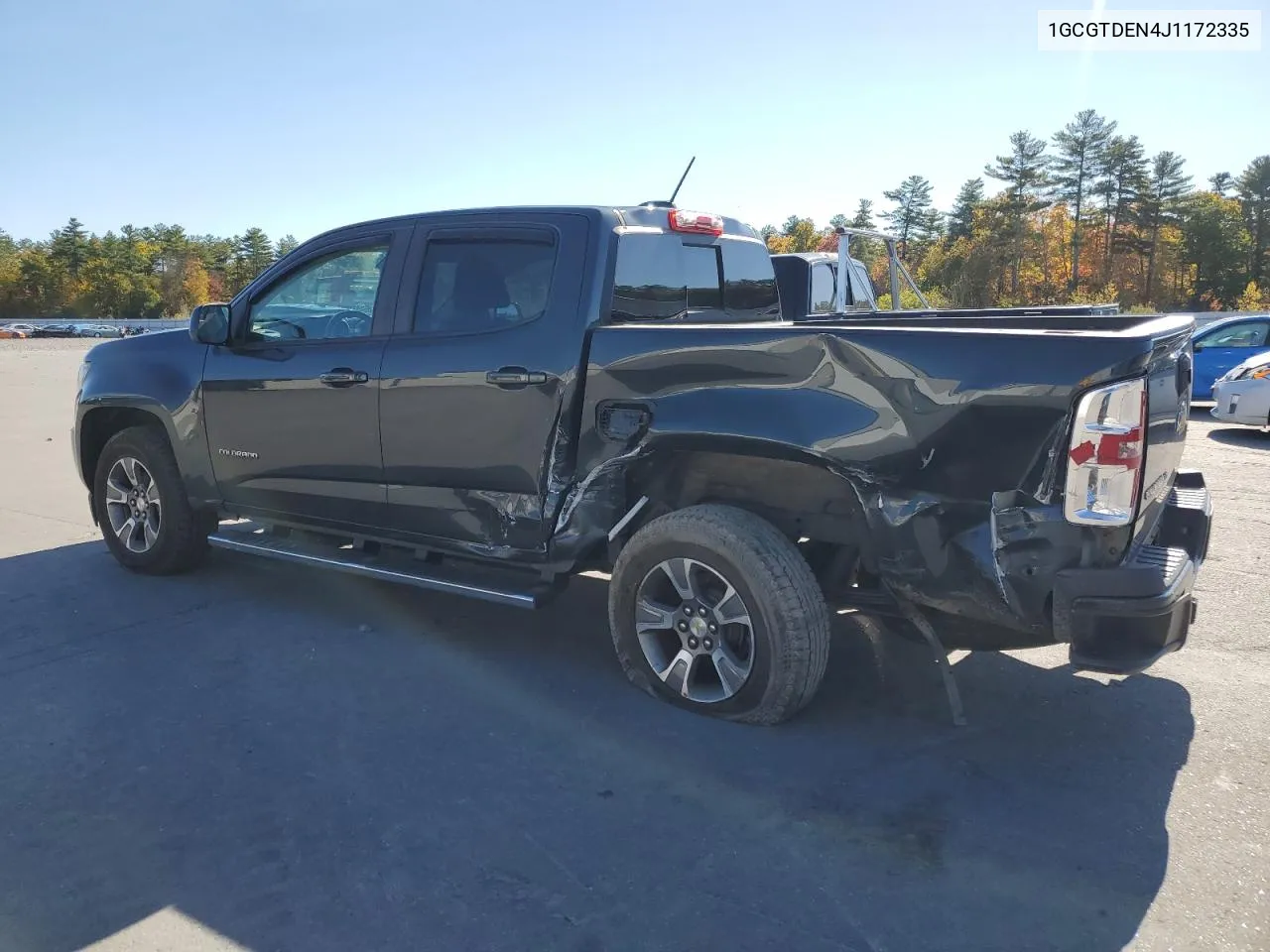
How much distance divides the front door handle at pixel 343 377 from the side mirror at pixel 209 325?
781 millimetres

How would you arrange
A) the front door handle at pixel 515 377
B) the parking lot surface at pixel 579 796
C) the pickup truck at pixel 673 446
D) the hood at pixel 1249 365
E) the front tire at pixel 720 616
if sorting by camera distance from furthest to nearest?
1. the hood at pixel 1249 365
2. the front door handle at pixel 515 377
3. the front tire at pixel 720 616
4. the pickup truck at pixel 673 446
5. the parking lot surface at pixel 579 796

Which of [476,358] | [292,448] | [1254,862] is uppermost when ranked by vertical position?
[476,358]

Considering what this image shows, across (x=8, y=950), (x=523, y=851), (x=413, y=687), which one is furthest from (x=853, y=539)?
(x=8, y=950)

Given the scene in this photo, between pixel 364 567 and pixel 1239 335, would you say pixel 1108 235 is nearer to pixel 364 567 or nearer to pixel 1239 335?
pixel 1239 335

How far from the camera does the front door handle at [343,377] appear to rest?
4.83 metres

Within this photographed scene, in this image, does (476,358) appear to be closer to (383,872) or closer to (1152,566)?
(383,872)

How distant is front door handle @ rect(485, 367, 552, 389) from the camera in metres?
4.26

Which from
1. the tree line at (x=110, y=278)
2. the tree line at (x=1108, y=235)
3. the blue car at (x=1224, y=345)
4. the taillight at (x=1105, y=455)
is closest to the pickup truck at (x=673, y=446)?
the taillight at (x=1105, y=455)

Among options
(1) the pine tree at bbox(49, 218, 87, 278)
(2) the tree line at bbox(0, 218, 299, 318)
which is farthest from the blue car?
(1) the pine tree at bbox(49, 218, 87, 278)

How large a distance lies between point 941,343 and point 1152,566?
0.98 metres

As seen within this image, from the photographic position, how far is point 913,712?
13.3 feet

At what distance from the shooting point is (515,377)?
14.1 ft

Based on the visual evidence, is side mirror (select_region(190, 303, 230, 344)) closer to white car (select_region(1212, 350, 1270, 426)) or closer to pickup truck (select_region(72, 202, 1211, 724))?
pickup truck (select_region(72, 202, 1211, 724))

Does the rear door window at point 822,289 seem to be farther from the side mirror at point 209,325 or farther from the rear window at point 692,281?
the side mirror at point 209,325
